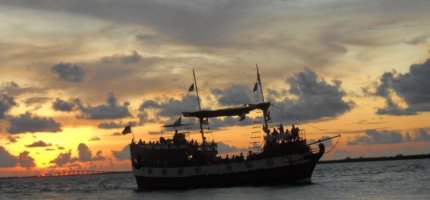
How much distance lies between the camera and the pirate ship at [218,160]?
71562 millimetres

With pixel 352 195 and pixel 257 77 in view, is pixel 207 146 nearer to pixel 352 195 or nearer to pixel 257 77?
pixel 257 77

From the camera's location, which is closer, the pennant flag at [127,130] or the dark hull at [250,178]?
the dark hull at [250,178]

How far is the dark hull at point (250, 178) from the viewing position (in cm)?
7181

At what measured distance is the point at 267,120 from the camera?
7800 cm

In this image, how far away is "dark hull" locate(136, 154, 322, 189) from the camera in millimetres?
71812

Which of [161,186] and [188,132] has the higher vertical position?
[188,132]

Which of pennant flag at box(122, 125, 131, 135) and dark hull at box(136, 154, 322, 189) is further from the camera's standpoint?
pennant flag at box(122, 125, 131, 135)

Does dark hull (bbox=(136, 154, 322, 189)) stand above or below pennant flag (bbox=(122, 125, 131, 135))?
below

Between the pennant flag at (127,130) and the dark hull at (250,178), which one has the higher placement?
the pennant flag at (127,130)

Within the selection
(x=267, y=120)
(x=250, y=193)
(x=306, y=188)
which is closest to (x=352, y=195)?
(x=306, y=188)

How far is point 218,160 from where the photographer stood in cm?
7669

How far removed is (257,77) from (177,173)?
17.5m

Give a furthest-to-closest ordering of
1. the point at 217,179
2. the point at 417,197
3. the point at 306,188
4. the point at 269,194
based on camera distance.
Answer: the point at 217,179
the point at 306,188
the point at 269,194
the point at 417,197

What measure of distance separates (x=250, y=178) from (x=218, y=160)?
5391 millimetres
